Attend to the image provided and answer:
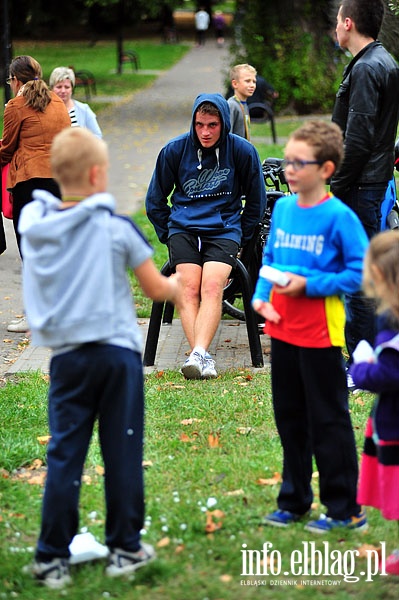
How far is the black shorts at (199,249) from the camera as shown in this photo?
6988 mm

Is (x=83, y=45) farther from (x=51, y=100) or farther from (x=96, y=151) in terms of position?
(x=96, y=151)

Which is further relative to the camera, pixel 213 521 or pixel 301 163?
pixel 213 521

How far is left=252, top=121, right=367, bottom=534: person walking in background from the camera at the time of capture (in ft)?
13.5

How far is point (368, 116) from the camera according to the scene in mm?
6043

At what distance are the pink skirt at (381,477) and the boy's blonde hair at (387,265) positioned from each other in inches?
19.2

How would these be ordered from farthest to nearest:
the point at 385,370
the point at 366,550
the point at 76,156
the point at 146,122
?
the point at 146,122
the point at 366,550
the point at 385,370
the point at 76,156

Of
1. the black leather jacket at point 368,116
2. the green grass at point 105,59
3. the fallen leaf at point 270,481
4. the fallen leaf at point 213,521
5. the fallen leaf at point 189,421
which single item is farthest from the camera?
the green grass at point 105,59

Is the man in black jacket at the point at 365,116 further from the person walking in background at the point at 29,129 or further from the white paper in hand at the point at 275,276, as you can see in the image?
the person walking in background at the point at 29,129

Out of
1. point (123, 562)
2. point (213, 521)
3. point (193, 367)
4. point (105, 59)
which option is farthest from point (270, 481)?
point (105, 59)

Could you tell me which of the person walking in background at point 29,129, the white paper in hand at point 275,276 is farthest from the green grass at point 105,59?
the white paper in hand at point 275,276

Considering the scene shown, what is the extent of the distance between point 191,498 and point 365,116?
2582 millimetres

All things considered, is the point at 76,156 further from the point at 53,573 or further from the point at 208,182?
the point at 208,182

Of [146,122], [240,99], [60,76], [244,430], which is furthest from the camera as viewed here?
[146,122]

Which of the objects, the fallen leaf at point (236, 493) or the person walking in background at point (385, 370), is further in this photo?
the fallen leaf at point (236, 493)
